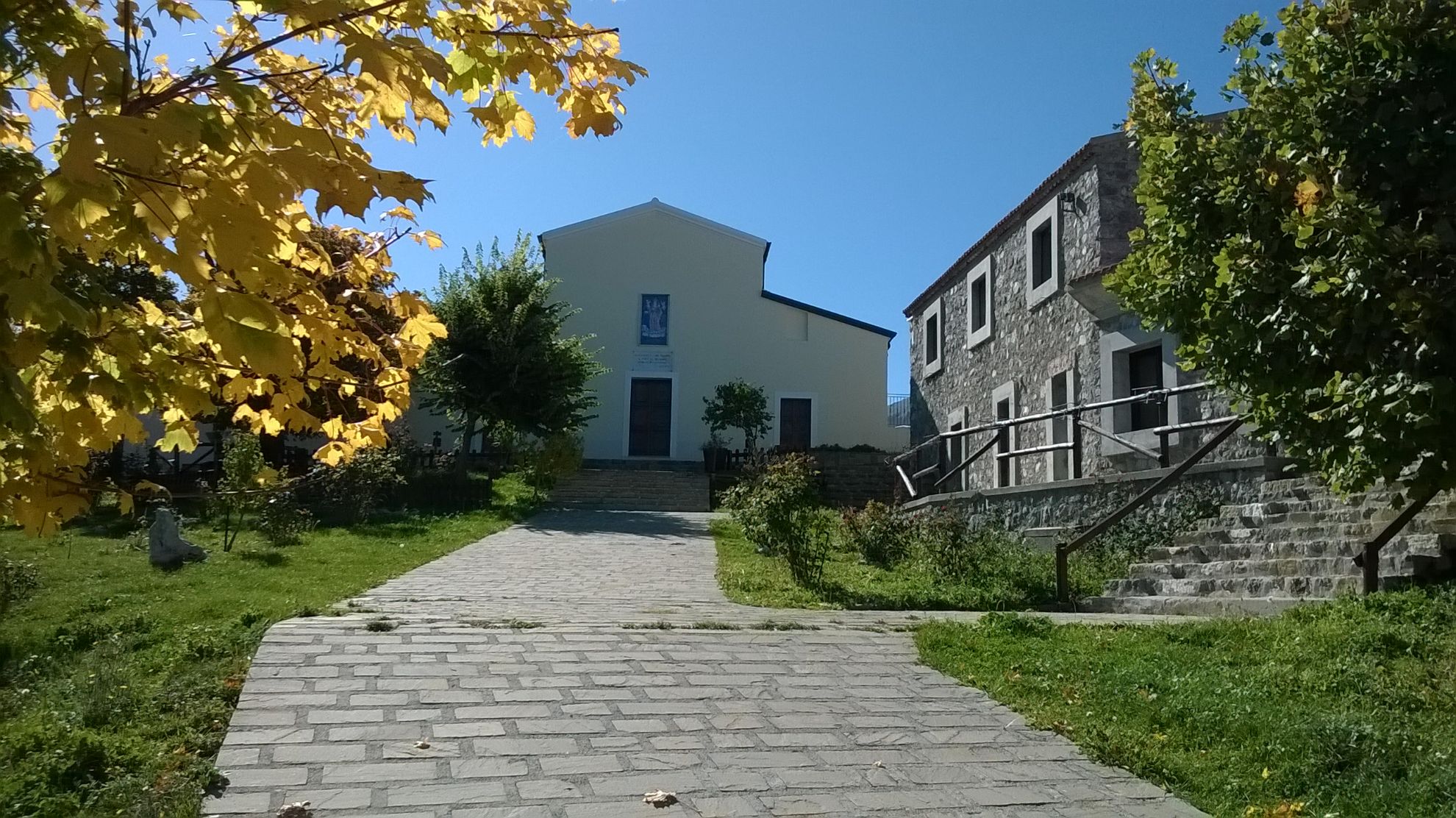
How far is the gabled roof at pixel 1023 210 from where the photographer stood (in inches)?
561

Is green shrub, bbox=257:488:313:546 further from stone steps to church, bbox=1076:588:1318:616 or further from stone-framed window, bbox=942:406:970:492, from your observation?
stone-framed window, bbox=942:406:970:492

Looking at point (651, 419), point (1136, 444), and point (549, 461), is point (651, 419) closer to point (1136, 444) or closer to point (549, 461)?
point (549, 461)

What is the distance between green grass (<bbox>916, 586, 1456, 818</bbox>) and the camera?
4.19 meters

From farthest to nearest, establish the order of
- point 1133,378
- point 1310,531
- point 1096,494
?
point 1133,378 < point 1096,494 < point 1310,531

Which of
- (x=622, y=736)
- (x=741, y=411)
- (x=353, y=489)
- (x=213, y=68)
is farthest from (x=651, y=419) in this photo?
(x=213, y=68)

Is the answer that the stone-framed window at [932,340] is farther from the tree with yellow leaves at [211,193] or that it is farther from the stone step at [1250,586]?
the tree with yellow leaves at [211,193]

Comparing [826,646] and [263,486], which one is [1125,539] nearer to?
[826,646]

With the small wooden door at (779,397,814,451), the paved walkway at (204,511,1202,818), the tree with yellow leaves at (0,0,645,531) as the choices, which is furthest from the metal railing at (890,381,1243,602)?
the small wooden door at (779,397,814,451)

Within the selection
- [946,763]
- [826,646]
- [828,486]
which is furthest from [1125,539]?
[828,486]

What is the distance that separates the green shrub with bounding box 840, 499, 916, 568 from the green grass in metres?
4.61

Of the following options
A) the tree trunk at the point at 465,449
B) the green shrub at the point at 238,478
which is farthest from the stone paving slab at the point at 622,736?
the tree trunk at the point at 465,449

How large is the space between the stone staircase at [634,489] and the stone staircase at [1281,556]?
13.7 meters

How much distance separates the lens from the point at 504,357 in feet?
69.7

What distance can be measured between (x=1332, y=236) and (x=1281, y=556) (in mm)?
5434
